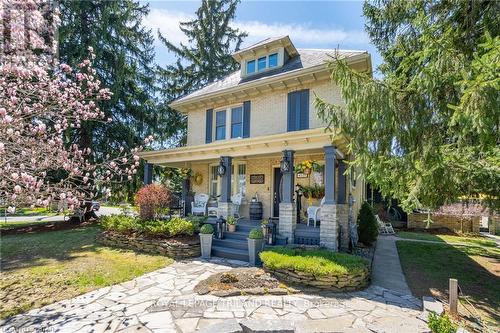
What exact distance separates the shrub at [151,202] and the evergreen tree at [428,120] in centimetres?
677

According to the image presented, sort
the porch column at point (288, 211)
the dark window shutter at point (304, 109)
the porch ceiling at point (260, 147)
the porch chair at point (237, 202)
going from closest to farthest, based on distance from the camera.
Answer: the porch ceiling at point (260, 147) → the porch column at point (288, 211) → the dark window shutter at point (304, 109) → the porch chair at point (237, 202)

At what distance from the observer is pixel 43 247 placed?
10.2 metres

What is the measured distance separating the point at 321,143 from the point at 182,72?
17.4 m

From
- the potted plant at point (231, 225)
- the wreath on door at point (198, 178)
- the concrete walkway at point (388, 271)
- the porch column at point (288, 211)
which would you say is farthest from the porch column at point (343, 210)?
the wreath on door at point (198, 178)

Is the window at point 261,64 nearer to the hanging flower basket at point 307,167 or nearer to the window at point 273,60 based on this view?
the window at point 273,60

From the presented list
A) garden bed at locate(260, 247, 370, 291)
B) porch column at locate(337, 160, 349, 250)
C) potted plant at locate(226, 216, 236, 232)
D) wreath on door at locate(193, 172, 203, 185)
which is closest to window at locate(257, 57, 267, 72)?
wreath on door at locate(193, 172, 203, 185)

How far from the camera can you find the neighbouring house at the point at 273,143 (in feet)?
28.4

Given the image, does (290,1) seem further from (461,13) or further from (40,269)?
(40,269)

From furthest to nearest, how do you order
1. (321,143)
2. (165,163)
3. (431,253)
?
(165,163)
(431,253)
(321,143)

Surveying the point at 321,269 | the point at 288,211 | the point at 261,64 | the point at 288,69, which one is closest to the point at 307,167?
the point at 288,211

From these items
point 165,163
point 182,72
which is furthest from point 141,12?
point 165,163

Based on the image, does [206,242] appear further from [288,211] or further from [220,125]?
[220,125]

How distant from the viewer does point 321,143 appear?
8.38 metres

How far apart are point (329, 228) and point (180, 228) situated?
477cm
